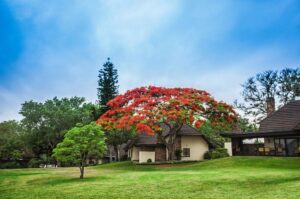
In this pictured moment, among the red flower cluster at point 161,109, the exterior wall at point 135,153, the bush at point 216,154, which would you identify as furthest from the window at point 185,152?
the red flower cluster at point 161,109

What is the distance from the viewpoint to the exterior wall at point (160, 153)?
107 ft

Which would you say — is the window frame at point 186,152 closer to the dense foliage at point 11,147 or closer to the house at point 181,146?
the house at point 181,146

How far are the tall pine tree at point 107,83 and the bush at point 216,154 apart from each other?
603 inches

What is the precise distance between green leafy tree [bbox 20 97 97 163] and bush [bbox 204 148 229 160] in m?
16.3

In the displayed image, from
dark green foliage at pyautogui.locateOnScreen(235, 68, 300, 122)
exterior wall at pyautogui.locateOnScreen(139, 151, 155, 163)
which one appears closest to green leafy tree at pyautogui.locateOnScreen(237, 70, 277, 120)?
dark green foliage at pyautogui.locateOnScreen(235, 68, 300, 122)

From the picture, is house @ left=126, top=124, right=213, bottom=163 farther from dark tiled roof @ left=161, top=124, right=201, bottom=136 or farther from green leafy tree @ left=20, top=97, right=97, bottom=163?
green leafy tree @ left=20, top=97, right=97, bottom=163

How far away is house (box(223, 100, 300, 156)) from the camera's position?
24.1 m

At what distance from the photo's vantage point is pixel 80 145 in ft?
55.3

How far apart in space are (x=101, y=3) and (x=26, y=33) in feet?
20.2

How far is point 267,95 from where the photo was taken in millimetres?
42094

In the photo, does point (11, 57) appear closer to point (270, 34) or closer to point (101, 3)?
point (101, 3)

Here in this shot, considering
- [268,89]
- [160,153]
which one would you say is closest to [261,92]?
[268,89]

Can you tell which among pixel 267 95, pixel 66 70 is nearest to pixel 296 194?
pixel 66 70

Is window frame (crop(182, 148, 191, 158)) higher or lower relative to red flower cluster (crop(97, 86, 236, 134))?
lower
